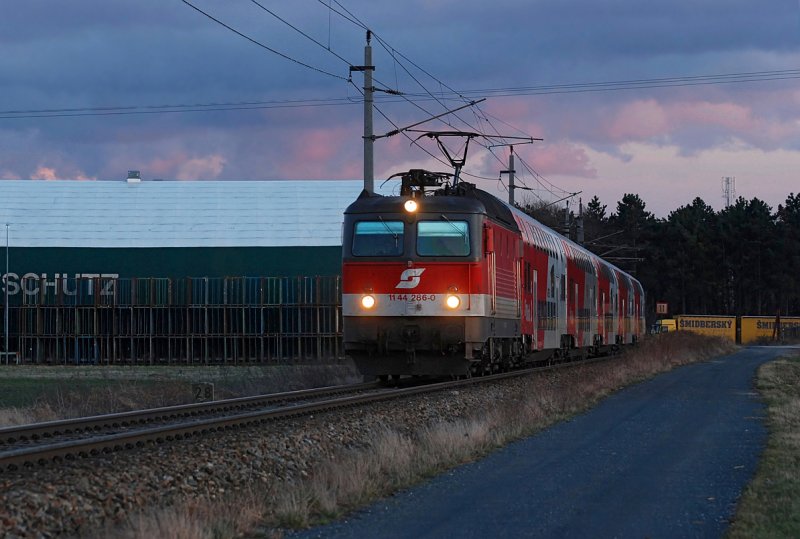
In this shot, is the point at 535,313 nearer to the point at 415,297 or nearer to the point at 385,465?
the point at 415,297

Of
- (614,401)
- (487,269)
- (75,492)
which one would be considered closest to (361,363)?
(487,269)

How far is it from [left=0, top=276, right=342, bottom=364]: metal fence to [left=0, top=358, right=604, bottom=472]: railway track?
24.9 metres

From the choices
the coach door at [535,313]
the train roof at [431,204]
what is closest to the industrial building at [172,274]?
the coach door at [535,313]

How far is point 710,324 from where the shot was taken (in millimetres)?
98125

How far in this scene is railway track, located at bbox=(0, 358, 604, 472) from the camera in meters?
11.6

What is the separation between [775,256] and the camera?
10538 cm

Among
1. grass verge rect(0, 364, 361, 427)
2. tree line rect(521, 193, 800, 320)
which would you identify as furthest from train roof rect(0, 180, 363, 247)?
tree line rect(521, 193, 800, 320)

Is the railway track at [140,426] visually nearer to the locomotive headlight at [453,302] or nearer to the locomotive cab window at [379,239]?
the locomotive headlight at [453,302]

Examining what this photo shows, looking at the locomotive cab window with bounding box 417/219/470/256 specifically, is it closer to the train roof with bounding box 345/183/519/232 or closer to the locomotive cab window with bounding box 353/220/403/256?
the train roof with bounding box 345/183/519/232

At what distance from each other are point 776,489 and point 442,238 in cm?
1132

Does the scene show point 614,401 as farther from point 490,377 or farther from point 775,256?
point 775,256

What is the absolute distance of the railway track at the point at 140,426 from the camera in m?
11.6

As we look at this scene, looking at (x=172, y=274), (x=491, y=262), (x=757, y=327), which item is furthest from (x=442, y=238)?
(x=757, y=327)

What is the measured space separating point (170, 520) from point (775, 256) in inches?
4048
